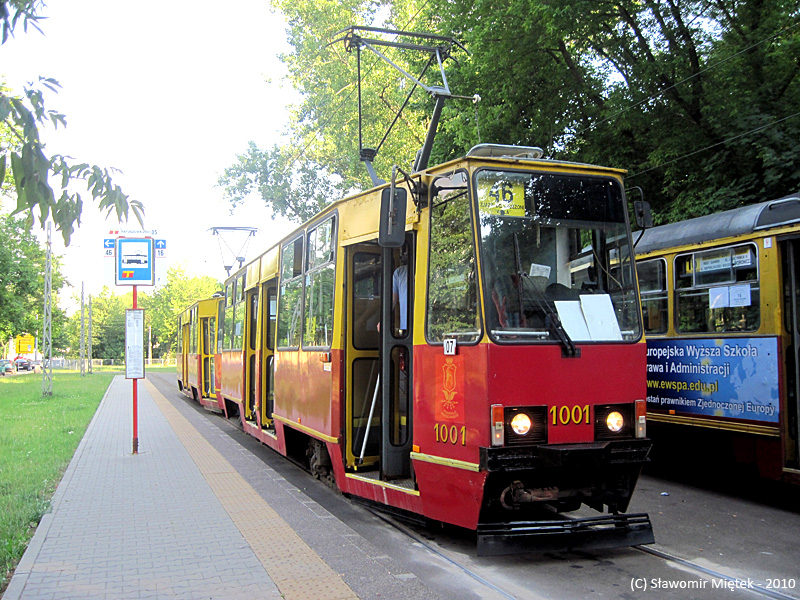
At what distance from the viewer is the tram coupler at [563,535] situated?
5086 millimetres

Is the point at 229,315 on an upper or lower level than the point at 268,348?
upper

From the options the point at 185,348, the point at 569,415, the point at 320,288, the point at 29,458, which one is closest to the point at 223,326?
the point at 29,458

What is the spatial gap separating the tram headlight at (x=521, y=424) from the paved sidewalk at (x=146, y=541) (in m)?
1.63

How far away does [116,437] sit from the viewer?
13391mm

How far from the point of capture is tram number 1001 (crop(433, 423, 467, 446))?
17.6 ft

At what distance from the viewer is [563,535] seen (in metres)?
5.20

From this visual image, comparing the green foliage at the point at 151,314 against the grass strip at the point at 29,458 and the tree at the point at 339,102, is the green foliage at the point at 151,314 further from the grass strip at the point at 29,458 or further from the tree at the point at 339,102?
the grass strip at the point at 29,458

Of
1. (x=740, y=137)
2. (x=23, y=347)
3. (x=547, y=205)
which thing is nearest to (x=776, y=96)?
(x=740, y=137)

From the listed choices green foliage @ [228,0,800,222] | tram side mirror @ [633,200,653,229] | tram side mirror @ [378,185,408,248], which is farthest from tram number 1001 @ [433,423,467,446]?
green foliage @ [228,0,800,222]

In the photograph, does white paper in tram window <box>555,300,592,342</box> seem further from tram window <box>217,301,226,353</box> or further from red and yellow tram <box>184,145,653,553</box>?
tram window <box>217,301,226,353</box>

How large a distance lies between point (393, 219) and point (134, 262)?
6.93 m

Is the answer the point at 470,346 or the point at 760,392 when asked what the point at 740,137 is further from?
the point at 470,346

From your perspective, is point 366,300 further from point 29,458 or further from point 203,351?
point 203,351

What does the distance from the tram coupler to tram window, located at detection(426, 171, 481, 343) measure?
142 cm
